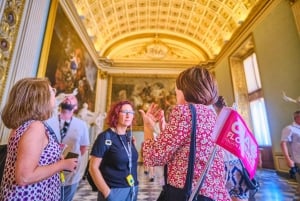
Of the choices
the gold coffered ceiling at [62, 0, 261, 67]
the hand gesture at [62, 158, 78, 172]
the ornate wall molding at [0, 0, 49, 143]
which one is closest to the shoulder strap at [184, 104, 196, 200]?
the hand gesture at [62, 158, 78, 172]

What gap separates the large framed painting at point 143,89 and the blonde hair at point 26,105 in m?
12.3

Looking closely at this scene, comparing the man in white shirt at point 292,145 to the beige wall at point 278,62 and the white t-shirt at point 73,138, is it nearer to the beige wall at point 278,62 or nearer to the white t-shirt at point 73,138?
the white t-shirt at point 73,138

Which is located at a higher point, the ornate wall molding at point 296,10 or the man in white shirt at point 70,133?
the ornate wall molding at point 296,10

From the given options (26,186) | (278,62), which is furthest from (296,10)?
(26,186)

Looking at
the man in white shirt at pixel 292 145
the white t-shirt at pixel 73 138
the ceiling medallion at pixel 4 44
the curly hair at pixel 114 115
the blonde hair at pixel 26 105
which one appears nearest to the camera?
the blonde hair at pixel 26 105

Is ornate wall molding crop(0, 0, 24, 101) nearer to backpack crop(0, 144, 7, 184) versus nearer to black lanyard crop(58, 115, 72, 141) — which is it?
black lanyard crop(58, 115, 72, 141)

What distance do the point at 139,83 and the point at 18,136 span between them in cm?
1315

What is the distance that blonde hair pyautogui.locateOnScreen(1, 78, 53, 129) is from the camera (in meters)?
1.23

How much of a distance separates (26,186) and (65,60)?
757 cm

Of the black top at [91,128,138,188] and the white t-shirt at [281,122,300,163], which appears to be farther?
the white t-shirt at [281,122,300,163]

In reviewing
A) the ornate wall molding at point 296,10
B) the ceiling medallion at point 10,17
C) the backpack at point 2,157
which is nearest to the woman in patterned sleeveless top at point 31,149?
the backpack at point 2,157

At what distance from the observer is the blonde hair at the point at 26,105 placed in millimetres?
1231

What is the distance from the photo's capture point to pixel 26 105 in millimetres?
1240

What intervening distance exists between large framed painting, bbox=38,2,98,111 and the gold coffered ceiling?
6.04 feet
